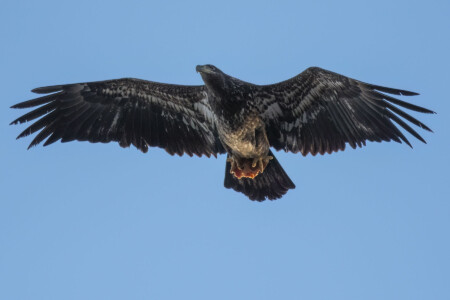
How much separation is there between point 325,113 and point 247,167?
1614mm

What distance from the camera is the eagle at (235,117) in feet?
46.4

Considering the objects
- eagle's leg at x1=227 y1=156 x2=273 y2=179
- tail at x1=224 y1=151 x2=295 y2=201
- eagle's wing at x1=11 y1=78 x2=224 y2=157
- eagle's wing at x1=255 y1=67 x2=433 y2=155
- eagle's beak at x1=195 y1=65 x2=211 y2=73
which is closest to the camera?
eagle's beak at x1=195 y1=65 x2=211 y2=73

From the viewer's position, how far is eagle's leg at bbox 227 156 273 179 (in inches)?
569

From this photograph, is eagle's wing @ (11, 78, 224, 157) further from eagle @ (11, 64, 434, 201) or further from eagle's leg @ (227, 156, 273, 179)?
eagle's leg @ (227, 156, 273, 179)

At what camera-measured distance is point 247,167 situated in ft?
47.4

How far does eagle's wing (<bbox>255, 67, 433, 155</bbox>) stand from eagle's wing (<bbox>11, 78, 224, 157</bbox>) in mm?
1138

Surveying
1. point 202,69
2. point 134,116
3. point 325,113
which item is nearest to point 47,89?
point 134,116

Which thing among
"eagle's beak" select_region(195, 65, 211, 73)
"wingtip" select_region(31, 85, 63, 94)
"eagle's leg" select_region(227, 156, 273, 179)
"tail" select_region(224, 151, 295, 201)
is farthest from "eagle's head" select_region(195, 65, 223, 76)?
"wingtip" select_region(31, 85, 63, 94)

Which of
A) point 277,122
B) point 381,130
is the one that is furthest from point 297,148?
point 381,130

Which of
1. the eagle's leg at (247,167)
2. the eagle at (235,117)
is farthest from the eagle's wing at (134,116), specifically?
the eagle's leg at (247,167)

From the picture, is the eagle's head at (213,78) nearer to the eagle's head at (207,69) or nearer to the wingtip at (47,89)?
the eagle's head at (207,69)

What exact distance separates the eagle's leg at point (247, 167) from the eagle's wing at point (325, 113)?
49 centimetres

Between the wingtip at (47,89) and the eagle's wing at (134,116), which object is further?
the eagle's wing at (134,116)

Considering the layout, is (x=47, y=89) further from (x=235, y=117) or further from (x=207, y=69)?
(x=235, y=117)
